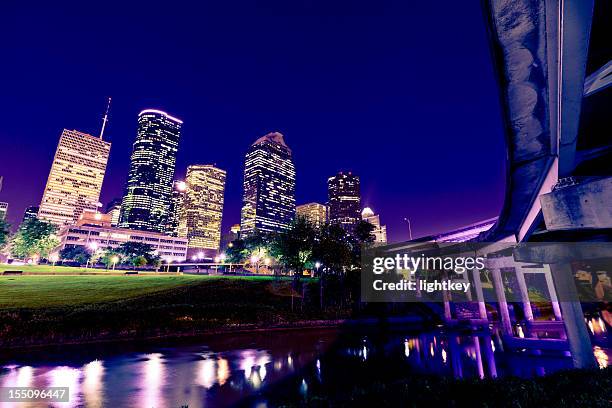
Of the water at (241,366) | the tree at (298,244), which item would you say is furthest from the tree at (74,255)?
the water at (241,366)

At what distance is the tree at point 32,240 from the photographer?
73.1 metres

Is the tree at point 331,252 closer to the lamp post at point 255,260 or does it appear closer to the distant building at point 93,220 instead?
the lamp post at point 255,260

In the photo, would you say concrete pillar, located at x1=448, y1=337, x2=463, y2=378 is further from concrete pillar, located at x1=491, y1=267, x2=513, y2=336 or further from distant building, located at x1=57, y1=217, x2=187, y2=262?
distant building, located at x1=57, y1=217, x2=187, y2=262

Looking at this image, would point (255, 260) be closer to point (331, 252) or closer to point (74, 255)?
point (331, 252)

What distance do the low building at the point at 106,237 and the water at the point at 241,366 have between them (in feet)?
436

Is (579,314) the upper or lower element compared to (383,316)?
upper

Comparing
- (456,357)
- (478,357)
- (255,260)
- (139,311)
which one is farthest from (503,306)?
(255,260)

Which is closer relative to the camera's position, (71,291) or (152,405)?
(152,405)

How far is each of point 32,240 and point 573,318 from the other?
352ft

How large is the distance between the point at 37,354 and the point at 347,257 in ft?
107

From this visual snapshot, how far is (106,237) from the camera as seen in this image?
145500mm

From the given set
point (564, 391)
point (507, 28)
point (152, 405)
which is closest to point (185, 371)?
point (152, 405)

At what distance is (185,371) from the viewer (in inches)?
529

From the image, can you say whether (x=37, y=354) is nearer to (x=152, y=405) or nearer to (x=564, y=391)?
(x=152, y=405)
